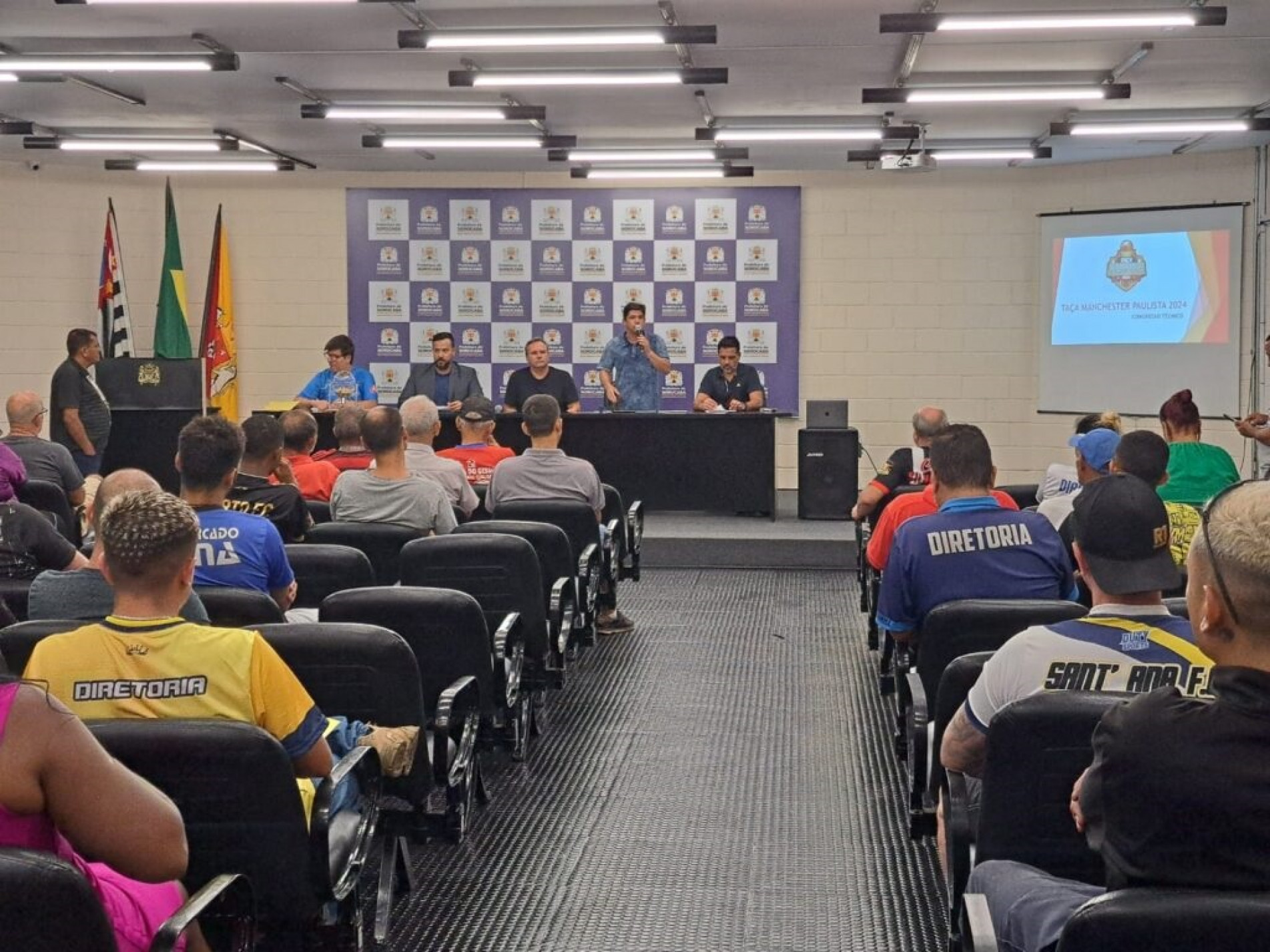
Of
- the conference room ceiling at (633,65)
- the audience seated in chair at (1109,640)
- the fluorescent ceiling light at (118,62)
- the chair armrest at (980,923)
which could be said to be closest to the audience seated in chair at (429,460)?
the conference room ceiling at (633,65)

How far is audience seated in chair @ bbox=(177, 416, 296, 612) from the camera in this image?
3.72 m

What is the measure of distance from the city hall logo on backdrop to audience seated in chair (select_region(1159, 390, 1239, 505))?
245 inches

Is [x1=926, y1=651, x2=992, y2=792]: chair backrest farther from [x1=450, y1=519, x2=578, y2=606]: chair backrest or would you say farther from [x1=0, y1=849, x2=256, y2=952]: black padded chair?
[x1=450, y1=519, x2=578, y2=606]: chair backrest

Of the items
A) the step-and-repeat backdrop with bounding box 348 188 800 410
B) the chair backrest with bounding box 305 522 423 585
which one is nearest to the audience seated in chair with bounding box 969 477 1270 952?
the chair backrest with bounding box 305 522 423 585

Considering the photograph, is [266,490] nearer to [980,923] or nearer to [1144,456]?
[1144,456]

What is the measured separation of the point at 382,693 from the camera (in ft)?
10.1

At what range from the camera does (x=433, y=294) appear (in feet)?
40.9

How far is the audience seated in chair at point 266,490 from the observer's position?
4.68 m

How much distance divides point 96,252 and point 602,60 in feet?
20.1

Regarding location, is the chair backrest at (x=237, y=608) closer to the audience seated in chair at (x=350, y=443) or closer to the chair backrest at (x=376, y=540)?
the chair backrest at (x=376, y=540)

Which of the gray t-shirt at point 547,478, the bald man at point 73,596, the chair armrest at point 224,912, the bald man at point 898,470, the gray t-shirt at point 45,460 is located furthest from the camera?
the gray t-shirt at point 45,460

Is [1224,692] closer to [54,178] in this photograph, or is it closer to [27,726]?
[27,726]

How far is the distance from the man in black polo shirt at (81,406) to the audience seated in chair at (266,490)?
5.34 metres

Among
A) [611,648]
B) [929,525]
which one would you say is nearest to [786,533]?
[611,648]
